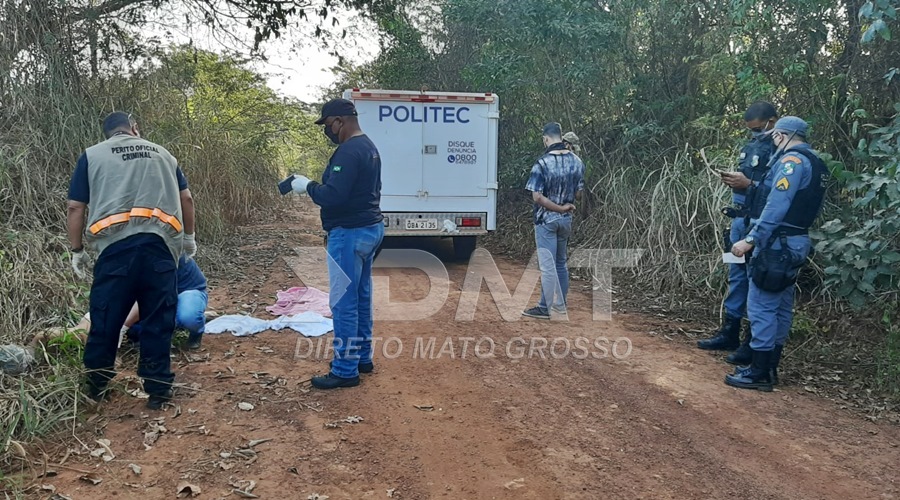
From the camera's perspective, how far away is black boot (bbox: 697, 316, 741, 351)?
552cm

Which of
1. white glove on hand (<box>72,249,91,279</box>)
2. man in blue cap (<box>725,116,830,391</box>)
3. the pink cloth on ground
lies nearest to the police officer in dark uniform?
man in blue cap (<box>725,116,830,391</box>)

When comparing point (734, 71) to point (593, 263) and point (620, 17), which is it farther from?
point (593, 263)

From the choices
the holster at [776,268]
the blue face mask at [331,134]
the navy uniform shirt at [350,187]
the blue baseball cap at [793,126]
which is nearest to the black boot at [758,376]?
the holster at [776,268]

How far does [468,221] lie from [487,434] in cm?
573

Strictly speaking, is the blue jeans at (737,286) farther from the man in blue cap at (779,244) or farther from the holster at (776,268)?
the holster at (776,268)

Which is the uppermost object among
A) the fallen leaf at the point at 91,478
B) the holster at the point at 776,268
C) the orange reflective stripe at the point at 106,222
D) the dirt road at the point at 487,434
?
the orange reflective stripe at the point at 106,222

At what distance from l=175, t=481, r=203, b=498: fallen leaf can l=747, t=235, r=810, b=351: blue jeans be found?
12.3 ft

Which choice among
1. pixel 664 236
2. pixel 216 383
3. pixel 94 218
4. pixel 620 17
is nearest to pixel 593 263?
pixel 664 236

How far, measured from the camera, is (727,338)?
5.56 meters

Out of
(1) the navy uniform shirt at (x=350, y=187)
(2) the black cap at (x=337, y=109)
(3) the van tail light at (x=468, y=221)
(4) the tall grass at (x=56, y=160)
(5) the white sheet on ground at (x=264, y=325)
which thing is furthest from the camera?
(3) the van tail light at (x=468, y=221)

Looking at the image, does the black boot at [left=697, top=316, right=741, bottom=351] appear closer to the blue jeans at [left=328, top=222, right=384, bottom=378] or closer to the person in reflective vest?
the blue jeans at [left=328, top=222, right=384, bottom=378]

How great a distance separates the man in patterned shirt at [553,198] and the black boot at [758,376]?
7.12ft

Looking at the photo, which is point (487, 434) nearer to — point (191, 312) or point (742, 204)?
point (191, 312)

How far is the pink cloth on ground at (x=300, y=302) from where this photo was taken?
6.47 m
